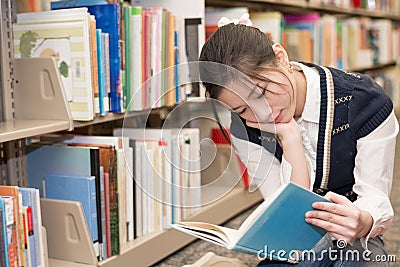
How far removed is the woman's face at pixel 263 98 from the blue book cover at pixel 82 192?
468 mm

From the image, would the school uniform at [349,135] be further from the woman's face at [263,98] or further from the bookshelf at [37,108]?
the bookshelf at [37,108]

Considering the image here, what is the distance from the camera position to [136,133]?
5.20ft

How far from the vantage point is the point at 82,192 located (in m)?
1.37

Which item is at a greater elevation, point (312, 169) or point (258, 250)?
point (312, 169)

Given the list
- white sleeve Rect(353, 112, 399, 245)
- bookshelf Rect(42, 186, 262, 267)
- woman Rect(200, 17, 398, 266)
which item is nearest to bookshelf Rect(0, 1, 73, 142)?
bookshelf Rect(42, 186, 262, 267)

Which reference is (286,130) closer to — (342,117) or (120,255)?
(342,117)

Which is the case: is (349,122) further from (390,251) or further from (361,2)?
(361,2)

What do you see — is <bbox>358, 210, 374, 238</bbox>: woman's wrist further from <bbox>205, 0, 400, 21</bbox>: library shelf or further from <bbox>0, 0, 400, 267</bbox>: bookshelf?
<bbox>205, 0, 400, 21</bbox>: library shelf

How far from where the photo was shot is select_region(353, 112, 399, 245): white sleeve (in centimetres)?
113

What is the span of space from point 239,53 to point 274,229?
13.1 inches

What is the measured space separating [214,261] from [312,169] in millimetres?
412

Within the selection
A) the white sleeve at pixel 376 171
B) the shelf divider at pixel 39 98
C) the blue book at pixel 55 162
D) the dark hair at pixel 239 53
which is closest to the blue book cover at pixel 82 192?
the blue book at pixel 55 162

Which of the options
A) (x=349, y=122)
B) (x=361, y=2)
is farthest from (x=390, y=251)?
(x=361, y=2)

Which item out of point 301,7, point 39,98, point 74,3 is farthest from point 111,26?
point 301,7
